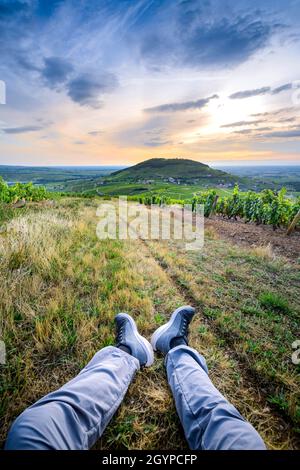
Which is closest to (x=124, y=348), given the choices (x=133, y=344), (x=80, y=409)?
(x=133, y=344)

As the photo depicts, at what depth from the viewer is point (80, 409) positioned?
1.46 metres

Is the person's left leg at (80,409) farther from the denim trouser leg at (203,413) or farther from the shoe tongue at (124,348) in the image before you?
the denim trouser leg at (203,413)

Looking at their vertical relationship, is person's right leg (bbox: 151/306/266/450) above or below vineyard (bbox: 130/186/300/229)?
below

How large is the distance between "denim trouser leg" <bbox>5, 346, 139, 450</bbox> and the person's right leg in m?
0.46

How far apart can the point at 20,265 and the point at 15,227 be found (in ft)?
6.43

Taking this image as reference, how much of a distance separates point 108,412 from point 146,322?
1.29 meters

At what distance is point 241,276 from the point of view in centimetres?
455

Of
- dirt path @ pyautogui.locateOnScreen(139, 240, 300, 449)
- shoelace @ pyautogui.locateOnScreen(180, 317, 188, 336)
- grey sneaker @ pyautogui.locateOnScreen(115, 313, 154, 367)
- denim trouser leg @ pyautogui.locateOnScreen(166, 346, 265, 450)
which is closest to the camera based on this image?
denim trouser leg @ pyautogui.locateOnScreen(166, 346, 265, 450)

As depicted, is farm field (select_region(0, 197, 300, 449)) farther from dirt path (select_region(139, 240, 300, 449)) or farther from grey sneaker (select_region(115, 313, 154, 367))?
grey sneaker (select_region(115, 313, 154, 367))

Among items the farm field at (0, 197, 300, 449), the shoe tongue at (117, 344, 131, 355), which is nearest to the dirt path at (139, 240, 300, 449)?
the farm field at (0, 197, 300, 449)

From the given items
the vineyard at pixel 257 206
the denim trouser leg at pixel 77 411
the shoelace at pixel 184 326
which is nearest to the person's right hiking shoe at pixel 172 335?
the shoelace at pixel 184 326

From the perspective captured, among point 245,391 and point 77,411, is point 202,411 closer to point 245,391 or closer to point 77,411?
point 245,391

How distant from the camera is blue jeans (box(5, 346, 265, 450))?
1.28m
